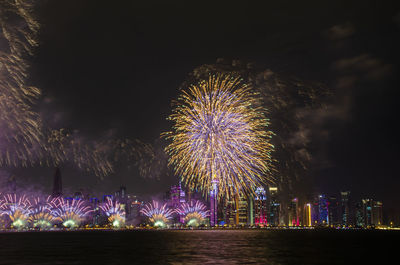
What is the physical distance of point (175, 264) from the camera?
139 feet

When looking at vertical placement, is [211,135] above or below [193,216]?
above

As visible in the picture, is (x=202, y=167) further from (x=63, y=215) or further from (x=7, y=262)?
(x=63, y=215)

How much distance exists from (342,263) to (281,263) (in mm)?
9065

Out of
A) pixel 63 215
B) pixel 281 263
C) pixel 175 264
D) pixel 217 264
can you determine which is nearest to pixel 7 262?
pixel 175 264

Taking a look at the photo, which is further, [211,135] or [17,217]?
[17,217]

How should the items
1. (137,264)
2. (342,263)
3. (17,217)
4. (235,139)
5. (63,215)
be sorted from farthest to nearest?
(63,215) → (17,217) → (235,139) → (342,263) → (137,264)

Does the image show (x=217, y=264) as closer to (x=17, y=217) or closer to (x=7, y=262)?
(x=7, y=262)

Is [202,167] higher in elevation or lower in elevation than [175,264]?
higher

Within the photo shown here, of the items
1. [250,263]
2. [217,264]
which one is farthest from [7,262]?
[250,263]

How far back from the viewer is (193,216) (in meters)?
175

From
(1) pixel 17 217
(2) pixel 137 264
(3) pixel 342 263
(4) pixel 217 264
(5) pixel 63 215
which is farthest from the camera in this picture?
(5) pixel 63 215

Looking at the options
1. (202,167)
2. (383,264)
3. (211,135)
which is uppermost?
(211,135)

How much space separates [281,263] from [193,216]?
438ft

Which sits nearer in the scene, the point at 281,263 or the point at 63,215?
the point at 281,263
